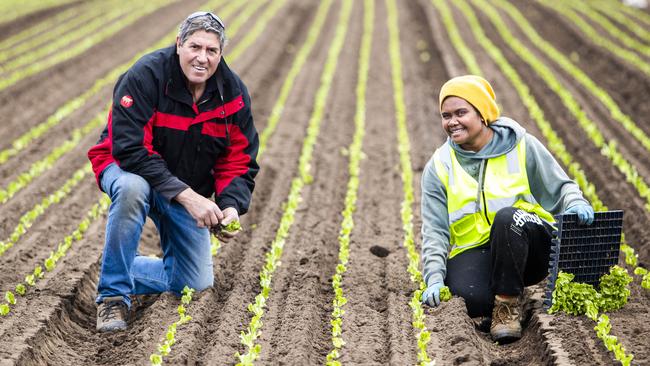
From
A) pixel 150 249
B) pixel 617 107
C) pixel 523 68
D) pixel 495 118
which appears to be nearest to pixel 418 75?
pixel 523 68

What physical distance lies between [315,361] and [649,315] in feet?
6.34

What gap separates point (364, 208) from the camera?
7.89m

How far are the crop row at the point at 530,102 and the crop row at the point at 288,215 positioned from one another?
8.68 feet

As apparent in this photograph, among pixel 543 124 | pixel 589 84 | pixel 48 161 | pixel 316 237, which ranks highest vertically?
pixel 316 237

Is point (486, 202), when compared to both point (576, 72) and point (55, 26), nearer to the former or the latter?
point (576, 72)

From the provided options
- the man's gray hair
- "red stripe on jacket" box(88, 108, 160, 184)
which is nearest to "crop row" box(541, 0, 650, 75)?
the man's gray hair

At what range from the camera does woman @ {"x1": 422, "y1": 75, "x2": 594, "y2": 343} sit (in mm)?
4688

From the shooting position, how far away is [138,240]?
4.91 metres

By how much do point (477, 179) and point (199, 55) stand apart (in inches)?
68.0

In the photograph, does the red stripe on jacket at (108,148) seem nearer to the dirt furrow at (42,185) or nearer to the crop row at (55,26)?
the dirt furrow at (42,185)

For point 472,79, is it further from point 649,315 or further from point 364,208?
point 364,208

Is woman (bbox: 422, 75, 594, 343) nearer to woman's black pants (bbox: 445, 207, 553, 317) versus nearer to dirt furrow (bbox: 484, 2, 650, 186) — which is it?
woman's black pants (bbox: 445, 207, 553, 317)

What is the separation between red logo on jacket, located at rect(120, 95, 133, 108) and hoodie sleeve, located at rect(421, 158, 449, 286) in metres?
1.74

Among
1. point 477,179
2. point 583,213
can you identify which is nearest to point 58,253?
point 477,179
